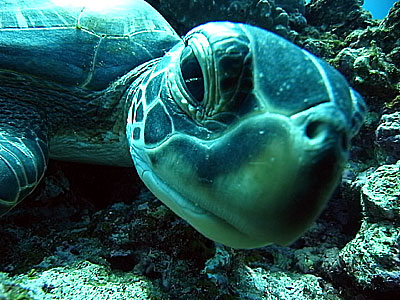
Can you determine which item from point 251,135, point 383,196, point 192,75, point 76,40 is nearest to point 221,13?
point 76,40

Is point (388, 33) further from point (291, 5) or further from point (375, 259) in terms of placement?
point (375, 259)

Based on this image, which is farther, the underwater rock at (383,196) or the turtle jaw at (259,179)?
the underwater rock at (383,196)

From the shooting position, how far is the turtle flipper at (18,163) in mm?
1188

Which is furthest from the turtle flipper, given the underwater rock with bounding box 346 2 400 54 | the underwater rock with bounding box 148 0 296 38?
the underwater rock with bounding box 346 2 400 54

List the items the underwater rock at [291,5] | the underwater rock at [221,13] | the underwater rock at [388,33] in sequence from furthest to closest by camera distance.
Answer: the underwater rock at [291,5]
the underwater rock at [221,13]
the underwater rock at [388,33]

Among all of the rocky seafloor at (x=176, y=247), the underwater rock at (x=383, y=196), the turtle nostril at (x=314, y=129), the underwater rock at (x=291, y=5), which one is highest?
the underwater rock at (x=291, y=5)

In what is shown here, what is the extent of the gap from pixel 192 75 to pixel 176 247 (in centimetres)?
89

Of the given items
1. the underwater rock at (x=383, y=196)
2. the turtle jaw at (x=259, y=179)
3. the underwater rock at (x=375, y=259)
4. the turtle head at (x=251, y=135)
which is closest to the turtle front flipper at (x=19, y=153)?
the turtle head at (x=251, y=135)

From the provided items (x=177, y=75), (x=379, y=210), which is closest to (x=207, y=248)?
(x=177, y=75)

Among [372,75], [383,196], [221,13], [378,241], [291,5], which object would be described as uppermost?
[291,5]

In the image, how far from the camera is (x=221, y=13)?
3.53m

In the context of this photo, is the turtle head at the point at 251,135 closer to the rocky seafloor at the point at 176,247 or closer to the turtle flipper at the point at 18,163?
the rocky seafloor at the point at 176,247

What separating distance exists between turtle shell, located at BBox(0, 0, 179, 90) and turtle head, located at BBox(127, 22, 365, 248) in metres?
0.81

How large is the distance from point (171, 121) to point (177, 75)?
167 mm
